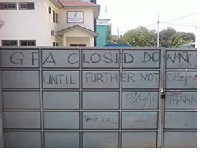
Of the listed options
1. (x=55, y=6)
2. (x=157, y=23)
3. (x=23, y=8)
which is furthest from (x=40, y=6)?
(x=157, y=23)

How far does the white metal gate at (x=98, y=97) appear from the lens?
364cm

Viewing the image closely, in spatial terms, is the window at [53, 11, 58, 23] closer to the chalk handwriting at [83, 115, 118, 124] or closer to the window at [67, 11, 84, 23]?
the window at [67, 11, 84, 23]

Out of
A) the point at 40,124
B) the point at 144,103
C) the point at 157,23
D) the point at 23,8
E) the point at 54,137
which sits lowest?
the point at 54,137

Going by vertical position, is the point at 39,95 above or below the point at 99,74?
below

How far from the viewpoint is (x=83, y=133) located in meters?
3.77

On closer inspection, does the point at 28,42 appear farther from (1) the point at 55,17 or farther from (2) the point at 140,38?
(2) the point at 140,38

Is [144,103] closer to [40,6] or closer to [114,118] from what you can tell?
[114,118]

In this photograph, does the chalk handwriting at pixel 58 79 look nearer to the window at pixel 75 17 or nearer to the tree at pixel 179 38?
the window at pixel 75 17

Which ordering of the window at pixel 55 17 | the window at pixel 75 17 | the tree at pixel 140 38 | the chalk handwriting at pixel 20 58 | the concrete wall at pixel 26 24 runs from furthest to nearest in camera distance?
1. the tree at pixel 140 38
2. the window at pixel 75 17
3. the window at pixel 55 17
4. the concrete wall at pixel 26 24
5. the chalk handwriting at pixel 20 58

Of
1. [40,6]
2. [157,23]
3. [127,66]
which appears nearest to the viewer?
[127,66]

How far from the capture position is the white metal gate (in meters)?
3.64

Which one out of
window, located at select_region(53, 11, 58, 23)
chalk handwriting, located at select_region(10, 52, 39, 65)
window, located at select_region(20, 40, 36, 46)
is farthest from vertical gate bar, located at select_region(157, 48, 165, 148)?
window, located at select_region(53, 11, 58, 23)

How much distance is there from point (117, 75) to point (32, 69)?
58.2 inches

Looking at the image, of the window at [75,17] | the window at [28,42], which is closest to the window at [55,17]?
the window at [75,17]
